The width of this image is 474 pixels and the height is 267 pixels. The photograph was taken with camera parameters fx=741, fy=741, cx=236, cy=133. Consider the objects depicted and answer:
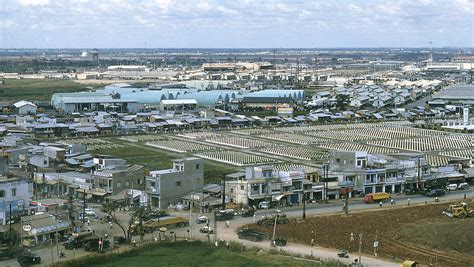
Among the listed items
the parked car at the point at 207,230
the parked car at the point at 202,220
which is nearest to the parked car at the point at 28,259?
the parked car at the point at 207,230

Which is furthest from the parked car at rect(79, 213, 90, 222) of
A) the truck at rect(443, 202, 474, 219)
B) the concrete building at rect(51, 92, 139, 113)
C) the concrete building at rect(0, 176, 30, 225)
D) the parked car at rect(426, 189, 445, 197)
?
the concrete building at rect(51, 92, 139, 113)

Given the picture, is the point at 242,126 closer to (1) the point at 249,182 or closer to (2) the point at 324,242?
(1) the point at 249,182

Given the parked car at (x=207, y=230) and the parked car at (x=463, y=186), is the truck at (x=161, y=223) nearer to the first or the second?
the parked car at (x=207, y=230)

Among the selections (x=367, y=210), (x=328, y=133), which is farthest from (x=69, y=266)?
(x=328, y=133)

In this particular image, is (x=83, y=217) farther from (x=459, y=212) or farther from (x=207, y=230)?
(x=459, y=212)

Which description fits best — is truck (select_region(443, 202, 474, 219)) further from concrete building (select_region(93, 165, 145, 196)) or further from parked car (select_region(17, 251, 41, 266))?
parked car (select_region(17, 251, 41, 266))

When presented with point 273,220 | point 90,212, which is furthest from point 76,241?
point 273,220
